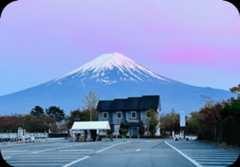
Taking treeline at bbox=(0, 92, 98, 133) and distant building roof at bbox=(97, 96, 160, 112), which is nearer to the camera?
treeline at bbox=(0, 92, 98, 133)

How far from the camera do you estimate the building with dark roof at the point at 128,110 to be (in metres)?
75.6

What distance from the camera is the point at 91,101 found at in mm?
81188

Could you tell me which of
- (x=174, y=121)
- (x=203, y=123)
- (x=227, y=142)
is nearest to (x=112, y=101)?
(x=174, y=121)

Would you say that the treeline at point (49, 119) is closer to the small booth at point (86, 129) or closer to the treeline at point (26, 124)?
the treeline at point (26, 124)

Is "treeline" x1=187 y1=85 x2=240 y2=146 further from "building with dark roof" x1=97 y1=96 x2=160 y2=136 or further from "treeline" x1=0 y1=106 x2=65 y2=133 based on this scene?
"building with dark roof" x1=97 y1=96 x2=160 y2=136

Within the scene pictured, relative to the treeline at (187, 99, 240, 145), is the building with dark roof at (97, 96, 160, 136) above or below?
above

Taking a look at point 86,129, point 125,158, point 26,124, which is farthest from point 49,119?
point 125,158

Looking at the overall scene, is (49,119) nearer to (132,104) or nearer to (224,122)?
(132,104)

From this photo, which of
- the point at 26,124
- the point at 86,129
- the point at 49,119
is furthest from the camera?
the point at 49,119

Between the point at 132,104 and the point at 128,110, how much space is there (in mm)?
953

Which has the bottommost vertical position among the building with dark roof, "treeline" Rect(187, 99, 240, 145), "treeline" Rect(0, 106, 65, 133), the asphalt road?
the asphalt road

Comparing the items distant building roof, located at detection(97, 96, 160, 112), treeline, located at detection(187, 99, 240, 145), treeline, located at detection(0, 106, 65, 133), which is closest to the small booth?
treeline, located at detection(187, 99, 240, 145)

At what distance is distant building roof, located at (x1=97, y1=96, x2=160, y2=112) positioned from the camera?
250 feet

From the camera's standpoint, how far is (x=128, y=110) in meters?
77.0
